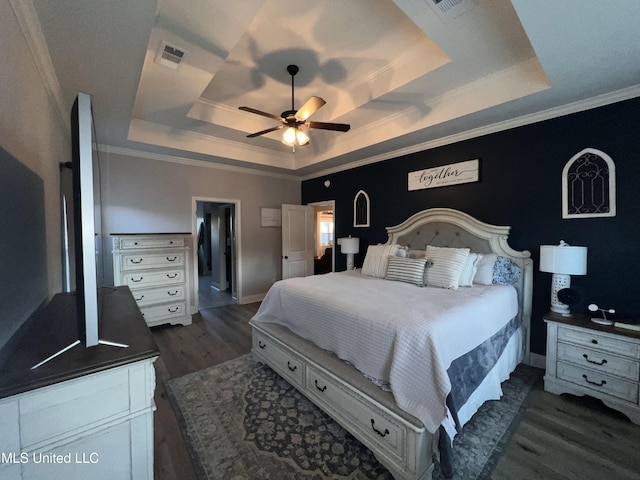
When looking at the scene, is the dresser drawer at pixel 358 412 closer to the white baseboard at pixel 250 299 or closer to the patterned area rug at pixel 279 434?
the patterned area rug at pixel 279 434

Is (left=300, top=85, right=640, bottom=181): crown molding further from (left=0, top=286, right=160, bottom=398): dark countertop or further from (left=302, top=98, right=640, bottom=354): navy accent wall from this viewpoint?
(left=0, top=286, right=160, bottom=398): dark countertop

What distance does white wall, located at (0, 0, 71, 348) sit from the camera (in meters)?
1.19

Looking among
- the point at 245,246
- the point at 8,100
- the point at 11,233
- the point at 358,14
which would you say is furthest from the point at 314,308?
the point at 245,246

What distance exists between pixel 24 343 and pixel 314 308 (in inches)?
64.8

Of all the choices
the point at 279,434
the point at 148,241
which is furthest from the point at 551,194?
the point at 148,241

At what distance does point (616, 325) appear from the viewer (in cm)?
210

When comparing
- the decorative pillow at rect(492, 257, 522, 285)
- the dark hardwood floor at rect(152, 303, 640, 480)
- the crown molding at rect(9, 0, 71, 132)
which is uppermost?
the crown molding at rect(9, 0, 71, 132)

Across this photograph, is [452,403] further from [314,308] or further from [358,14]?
[358,14]

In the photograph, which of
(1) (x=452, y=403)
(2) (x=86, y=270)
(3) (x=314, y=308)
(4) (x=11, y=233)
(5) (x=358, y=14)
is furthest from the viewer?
(3) (x=314, y=308)

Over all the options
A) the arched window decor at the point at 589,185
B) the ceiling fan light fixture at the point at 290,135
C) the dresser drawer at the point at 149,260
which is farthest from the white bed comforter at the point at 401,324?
the dresser drawer at the point at 149,260

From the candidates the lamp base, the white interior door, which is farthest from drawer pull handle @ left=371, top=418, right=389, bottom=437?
the white interior door

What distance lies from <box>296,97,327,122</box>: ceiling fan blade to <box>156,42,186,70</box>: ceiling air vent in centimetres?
105

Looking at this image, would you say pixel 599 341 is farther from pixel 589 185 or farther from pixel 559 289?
pixel 589 185

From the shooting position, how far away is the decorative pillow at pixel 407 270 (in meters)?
2.85
